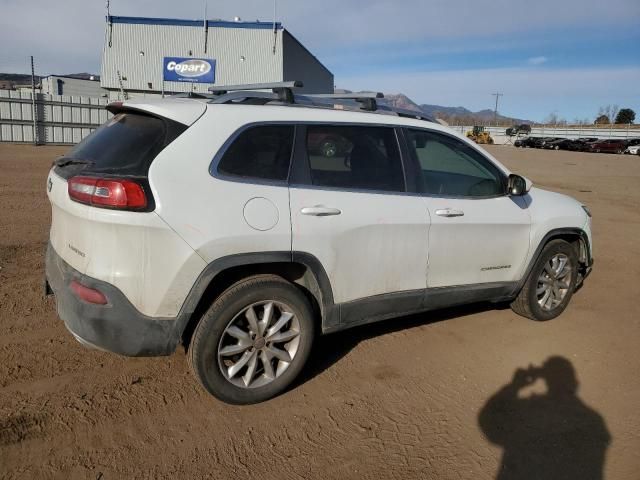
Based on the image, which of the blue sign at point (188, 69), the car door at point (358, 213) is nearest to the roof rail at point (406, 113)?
the car door at point (358, 213)

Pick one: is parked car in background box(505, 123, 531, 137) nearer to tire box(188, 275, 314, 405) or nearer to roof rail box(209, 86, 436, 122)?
roof rail box(209, 86, 436, 122)

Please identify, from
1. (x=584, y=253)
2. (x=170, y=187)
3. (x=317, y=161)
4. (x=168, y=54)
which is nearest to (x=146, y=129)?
(x=170, y=187)

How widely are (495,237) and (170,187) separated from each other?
2.62 m

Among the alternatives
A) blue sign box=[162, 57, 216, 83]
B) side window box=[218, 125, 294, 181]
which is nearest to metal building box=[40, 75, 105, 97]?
blue sign box=[162, 57, 216, 83]

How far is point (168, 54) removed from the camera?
32.3 m

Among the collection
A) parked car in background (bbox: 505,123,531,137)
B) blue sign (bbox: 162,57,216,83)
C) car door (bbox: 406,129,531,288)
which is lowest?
car door (bbox: 406,129,531,288)

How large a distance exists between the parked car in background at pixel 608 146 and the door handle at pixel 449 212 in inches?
2056

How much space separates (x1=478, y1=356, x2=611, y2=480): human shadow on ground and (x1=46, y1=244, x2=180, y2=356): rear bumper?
6.41 feet

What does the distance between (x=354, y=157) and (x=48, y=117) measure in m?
21.2

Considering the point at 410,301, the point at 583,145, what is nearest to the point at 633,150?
the point at 583,145

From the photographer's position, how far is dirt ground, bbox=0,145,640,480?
2.75 metres

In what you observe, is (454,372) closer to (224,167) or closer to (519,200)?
(519,200)

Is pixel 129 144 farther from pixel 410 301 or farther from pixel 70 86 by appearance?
pixel 70 86

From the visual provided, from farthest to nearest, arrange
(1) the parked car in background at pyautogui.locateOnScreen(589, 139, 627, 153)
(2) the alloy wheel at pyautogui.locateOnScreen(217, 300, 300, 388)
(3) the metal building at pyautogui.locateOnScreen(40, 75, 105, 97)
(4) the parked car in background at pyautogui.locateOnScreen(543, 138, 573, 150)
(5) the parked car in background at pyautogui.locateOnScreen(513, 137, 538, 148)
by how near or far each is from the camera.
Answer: (5) the parked car in background at pyautogui.locateOnScreen(513, 137, 538, 148) → (4) the parked car in background at pyautogui.locateOnScreen(543, 138, 573, 150) → (1) the parked car in background at pyautogui.locateOnScreen(589, 139, 627, 153) → (3) the metal building at pyautogui.locateOnScreen(40, 75, 105, 97) → (2) the alloy wheel at pyautogui.locateOnScreen(217, 300, 300, 388)
